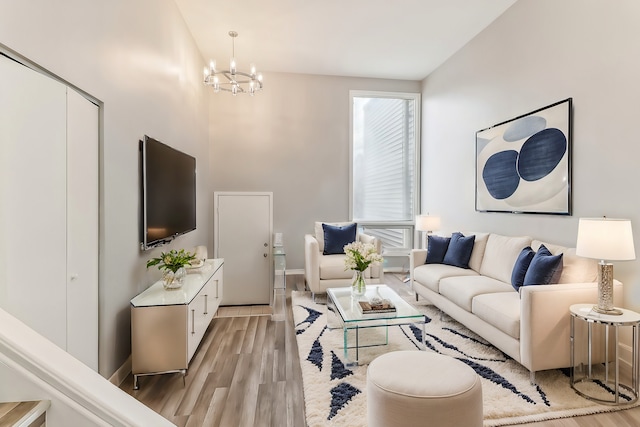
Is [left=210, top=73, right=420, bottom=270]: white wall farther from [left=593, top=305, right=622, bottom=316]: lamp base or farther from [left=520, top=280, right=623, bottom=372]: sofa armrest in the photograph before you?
[left=593, top=305, right=622, bottom=316]: lamp base

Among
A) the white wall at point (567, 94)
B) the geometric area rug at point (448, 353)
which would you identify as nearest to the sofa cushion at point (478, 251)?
the white wall at point (567, 94)

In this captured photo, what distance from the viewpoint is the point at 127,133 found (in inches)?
92.0

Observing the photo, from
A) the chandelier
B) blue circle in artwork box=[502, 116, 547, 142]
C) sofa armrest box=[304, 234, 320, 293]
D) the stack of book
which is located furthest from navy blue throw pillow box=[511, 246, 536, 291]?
the chandelier

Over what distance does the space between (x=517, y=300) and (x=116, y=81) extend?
3.36 metres

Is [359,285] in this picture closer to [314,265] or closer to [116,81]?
[314,265]

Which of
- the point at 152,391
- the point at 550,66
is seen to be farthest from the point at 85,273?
the point at 550,66

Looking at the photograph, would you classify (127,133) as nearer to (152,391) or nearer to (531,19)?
(152,391)

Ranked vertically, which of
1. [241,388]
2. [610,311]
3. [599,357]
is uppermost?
[610,311]

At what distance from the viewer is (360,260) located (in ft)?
9.34

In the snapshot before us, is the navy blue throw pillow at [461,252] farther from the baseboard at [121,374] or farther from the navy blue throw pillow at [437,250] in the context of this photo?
the baseboard at [121,374]

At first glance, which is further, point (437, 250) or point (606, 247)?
point (437, 250)

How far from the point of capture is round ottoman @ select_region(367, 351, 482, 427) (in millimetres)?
1438

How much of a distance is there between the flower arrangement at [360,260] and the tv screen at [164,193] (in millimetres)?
1678

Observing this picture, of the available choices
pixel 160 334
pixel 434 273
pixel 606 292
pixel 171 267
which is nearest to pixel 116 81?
pixel 171 267
